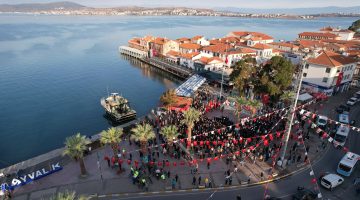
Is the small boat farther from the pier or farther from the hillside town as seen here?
the pier

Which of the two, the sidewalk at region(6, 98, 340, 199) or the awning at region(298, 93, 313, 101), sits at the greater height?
the awning at region(298, 93, 313, 101)

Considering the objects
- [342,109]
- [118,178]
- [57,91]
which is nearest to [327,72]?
[342,109]

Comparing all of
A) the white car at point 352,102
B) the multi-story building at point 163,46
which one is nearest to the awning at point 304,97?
the white car at point 352,102

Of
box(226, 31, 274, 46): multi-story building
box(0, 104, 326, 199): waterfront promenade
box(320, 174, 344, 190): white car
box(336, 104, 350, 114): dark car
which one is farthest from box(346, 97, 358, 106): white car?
box(226, 31, 274, 46): multi-story building

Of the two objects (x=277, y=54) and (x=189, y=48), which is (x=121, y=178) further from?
(x=277, y=54)

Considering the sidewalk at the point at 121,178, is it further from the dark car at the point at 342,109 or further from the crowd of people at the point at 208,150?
the dark car at the point at 342,109

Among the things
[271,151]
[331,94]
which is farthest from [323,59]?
[271,151]

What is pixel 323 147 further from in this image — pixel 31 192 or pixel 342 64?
pixel 31 192
